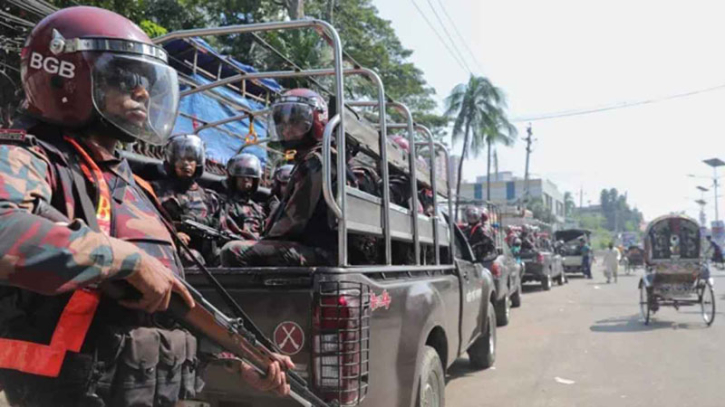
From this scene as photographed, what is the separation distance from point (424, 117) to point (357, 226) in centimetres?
2549

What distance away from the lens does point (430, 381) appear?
3.56 metres

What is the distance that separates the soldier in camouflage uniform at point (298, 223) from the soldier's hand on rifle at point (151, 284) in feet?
4.79

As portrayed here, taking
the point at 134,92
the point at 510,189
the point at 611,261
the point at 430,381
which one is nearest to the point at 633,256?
the point at 611,261

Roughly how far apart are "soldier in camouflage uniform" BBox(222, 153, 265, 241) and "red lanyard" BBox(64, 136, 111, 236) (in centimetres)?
326

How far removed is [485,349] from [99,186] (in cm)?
569

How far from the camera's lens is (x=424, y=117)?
27.9m

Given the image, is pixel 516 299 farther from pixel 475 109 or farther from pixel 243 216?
pixel 475 109

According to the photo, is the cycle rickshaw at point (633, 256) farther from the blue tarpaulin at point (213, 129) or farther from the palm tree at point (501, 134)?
the blue tarpaulin at point (213, 129)

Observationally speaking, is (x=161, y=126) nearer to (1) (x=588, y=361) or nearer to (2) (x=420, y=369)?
(2) (x=420, y=369)

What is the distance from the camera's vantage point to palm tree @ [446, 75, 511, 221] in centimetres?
3056

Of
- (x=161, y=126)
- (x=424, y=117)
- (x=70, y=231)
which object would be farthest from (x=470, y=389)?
(x=424, y=117)

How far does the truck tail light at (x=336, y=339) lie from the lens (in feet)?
8.39

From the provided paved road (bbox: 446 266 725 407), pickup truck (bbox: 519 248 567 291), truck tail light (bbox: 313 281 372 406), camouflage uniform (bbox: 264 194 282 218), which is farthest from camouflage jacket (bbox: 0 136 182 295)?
pickup truck (bbox: 519 248 567 291)

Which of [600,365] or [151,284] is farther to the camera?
[600,365]
